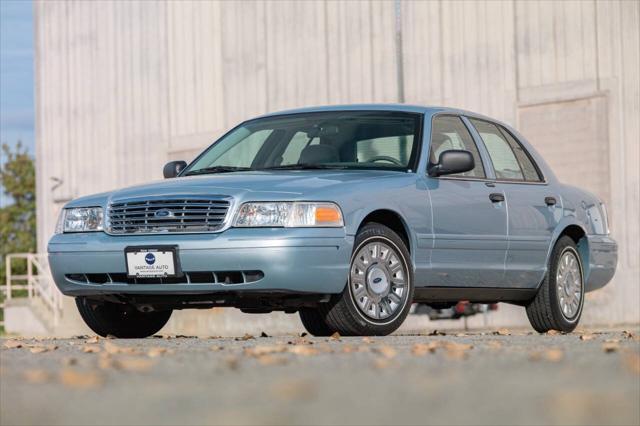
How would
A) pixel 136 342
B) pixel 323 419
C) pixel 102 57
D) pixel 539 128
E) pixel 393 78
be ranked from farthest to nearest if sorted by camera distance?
pixel 102 57 → pixel 393 78 → pixel 539 128 → pixel 136 342 → pixel 323 419

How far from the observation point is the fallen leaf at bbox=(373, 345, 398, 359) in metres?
6.45

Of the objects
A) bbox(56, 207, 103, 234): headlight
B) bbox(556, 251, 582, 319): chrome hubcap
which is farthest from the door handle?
bbox(56, 207, 103, 234): headlight

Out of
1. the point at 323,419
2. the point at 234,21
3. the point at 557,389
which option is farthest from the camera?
the point at 234,21

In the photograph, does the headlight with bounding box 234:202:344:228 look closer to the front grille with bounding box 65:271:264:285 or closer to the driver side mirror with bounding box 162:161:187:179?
the front grille with bounding box 65:271:264:285

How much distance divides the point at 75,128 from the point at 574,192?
2542 centimetres

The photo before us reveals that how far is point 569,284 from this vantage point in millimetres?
10953

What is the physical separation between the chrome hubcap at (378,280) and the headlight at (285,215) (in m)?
0.39

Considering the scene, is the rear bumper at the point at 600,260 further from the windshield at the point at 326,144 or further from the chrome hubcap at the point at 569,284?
the windshield at the point at 326,144

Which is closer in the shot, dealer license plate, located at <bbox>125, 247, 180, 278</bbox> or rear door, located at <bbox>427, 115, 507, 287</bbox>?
dealer license plate, located at <bbox>125, 247, 180, 278</bbox>

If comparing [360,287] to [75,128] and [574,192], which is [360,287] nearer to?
[574,192]

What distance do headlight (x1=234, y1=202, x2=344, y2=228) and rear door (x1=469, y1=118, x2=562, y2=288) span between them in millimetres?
2204

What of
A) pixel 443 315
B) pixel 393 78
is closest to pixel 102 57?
pixel 393 78

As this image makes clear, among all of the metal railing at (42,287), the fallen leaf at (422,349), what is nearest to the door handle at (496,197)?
the fallen leaf at (422,349)

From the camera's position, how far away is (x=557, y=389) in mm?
4691
